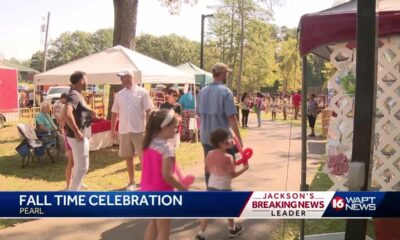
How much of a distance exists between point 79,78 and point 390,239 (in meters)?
4.16

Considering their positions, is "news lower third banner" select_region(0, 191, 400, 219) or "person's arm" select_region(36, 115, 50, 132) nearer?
"news lower third banner" select_region(0, 191, 400, 219)

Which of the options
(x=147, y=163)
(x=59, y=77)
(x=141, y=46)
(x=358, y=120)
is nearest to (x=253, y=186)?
(x=147, y=163)

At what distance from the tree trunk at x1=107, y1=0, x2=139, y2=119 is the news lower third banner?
1044 centimetres

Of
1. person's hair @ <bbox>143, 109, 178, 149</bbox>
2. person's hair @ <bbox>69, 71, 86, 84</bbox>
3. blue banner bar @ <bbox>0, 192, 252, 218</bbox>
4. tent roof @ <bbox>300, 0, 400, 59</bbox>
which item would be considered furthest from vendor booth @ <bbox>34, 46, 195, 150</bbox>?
blue banner bar @ <bbox>0, 192, 252, 218</bbox>

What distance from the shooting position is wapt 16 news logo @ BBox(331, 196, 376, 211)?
9.71ft

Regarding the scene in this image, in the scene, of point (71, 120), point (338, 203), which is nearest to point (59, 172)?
point (71, 120)

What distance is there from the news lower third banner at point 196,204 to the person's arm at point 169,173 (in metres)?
0.33

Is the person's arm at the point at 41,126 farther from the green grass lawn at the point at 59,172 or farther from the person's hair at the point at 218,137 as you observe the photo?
the person's hair at the point at 218,137

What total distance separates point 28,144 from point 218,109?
5533 millimetres

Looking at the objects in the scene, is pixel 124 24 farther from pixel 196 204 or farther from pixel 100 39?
pixel 100 39

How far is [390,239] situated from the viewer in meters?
4.00

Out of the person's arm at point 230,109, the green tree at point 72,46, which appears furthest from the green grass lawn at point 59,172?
the green tree at point 72,46

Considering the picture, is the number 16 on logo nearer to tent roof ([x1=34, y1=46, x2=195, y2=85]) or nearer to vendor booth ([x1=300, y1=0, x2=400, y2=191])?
vendor booth ([x1=300, y1=0, x2=400, y2=191])

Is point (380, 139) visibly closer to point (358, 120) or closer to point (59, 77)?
point (358, 120)
